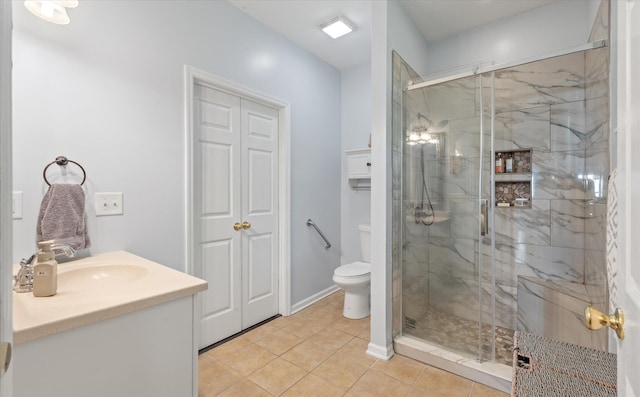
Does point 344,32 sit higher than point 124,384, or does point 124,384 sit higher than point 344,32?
point 344,32

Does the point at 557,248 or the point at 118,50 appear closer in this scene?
the point at 118,50

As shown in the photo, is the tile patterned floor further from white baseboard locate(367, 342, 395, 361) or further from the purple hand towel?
the purple hand towel

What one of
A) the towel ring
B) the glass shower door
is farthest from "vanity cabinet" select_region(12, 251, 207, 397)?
the glass shower door

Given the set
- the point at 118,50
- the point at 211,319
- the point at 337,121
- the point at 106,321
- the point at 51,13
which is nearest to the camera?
the point at 106,321

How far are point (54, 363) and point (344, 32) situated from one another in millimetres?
2815

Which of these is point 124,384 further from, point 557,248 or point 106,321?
point 557,248

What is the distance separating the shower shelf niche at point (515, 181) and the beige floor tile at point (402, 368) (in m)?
1.60

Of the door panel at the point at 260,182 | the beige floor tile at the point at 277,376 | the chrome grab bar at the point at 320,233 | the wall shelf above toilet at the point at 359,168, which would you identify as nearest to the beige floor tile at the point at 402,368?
the beige floor tile at the point at 277,376

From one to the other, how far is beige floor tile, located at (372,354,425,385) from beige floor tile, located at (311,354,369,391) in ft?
0.39

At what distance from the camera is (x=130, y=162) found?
1.75m

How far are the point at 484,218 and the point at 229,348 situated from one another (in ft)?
6.86

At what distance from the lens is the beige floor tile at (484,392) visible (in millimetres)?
1674

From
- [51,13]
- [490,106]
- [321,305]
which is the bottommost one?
[321,305]

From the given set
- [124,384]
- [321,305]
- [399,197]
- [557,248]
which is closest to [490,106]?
[399,197]
